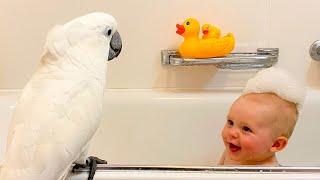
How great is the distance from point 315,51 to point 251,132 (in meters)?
0.45

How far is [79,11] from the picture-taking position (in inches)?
55.9

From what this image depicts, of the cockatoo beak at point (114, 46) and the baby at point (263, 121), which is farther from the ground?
the cockatoo beak at point (114, 46)

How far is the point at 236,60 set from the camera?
4.58 feet

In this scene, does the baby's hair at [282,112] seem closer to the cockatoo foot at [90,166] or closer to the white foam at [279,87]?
the white foam at [279,87]

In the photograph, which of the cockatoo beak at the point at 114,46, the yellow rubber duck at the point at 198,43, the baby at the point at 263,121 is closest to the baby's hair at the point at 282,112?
the baby at the point at 263,121

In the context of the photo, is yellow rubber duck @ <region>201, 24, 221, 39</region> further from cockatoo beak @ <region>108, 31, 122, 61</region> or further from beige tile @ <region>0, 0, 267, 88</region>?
cockatoo beak @ <region>108, 31, 122, 61</region>

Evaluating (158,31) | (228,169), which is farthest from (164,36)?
(228,169)

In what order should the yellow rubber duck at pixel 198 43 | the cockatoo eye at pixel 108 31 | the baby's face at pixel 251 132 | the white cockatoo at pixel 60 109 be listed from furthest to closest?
the yellow rubber duck at pixel 198 43, the baby's face at pixel 251 132, the cockatoo eye at pixel 108 31, the white cockatoo at pixel 60 109

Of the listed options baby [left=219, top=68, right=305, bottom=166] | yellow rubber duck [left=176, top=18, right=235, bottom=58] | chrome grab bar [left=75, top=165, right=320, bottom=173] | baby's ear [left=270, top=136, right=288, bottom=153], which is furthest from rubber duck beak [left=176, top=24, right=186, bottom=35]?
chrome grab bar [left=75, top=165, right=320, bottom=173]

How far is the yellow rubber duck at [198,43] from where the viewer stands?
1353 mm

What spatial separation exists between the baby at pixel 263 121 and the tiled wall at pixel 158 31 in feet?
1.03

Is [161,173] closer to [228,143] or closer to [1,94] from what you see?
[228,143]

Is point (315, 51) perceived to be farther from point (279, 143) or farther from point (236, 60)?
point (279, 143)

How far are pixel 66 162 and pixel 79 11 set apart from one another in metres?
0.70
